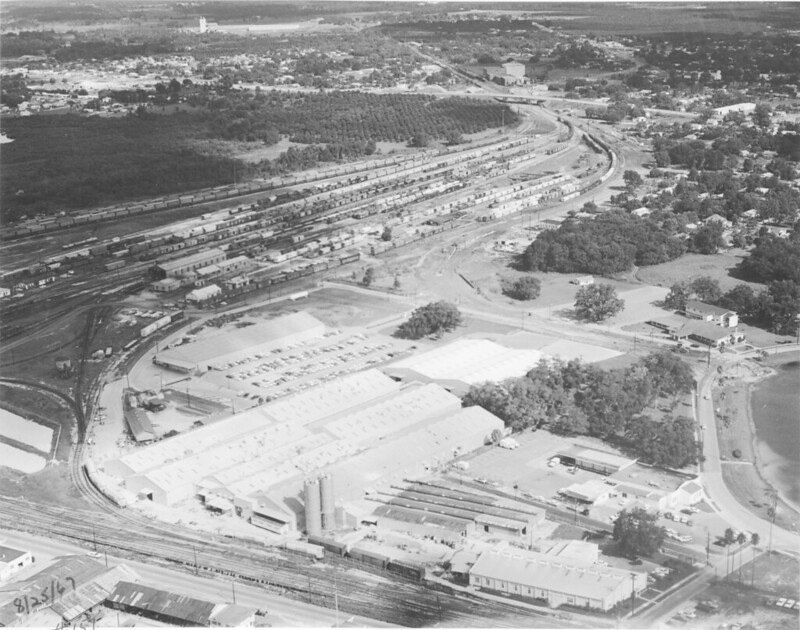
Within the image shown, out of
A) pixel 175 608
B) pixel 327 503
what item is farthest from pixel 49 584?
pixel 327 503

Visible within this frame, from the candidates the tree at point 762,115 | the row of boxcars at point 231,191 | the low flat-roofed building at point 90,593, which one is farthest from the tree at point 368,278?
the tree at point 762,115

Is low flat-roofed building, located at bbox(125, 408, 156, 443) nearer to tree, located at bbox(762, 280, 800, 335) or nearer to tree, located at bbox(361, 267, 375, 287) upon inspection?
tree, located at bbox(361, 267, 375, 287)

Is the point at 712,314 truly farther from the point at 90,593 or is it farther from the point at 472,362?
the point at 90,593

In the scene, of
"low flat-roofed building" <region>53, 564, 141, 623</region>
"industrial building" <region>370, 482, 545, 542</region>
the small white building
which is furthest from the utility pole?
the small white building

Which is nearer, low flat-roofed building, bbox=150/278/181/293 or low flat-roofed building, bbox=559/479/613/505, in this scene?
low flat-roofed building, bbox=559/479/613/505

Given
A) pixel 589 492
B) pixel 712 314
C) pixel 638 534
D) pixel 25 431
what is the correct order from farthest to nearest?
pixel 712 314
pixel 25 431
pixel 589 492
pixel 638 534

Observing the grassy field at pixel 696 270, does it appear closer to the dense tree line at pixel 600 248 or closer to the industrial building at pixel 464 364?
the dense tree line at pixel 600 248
